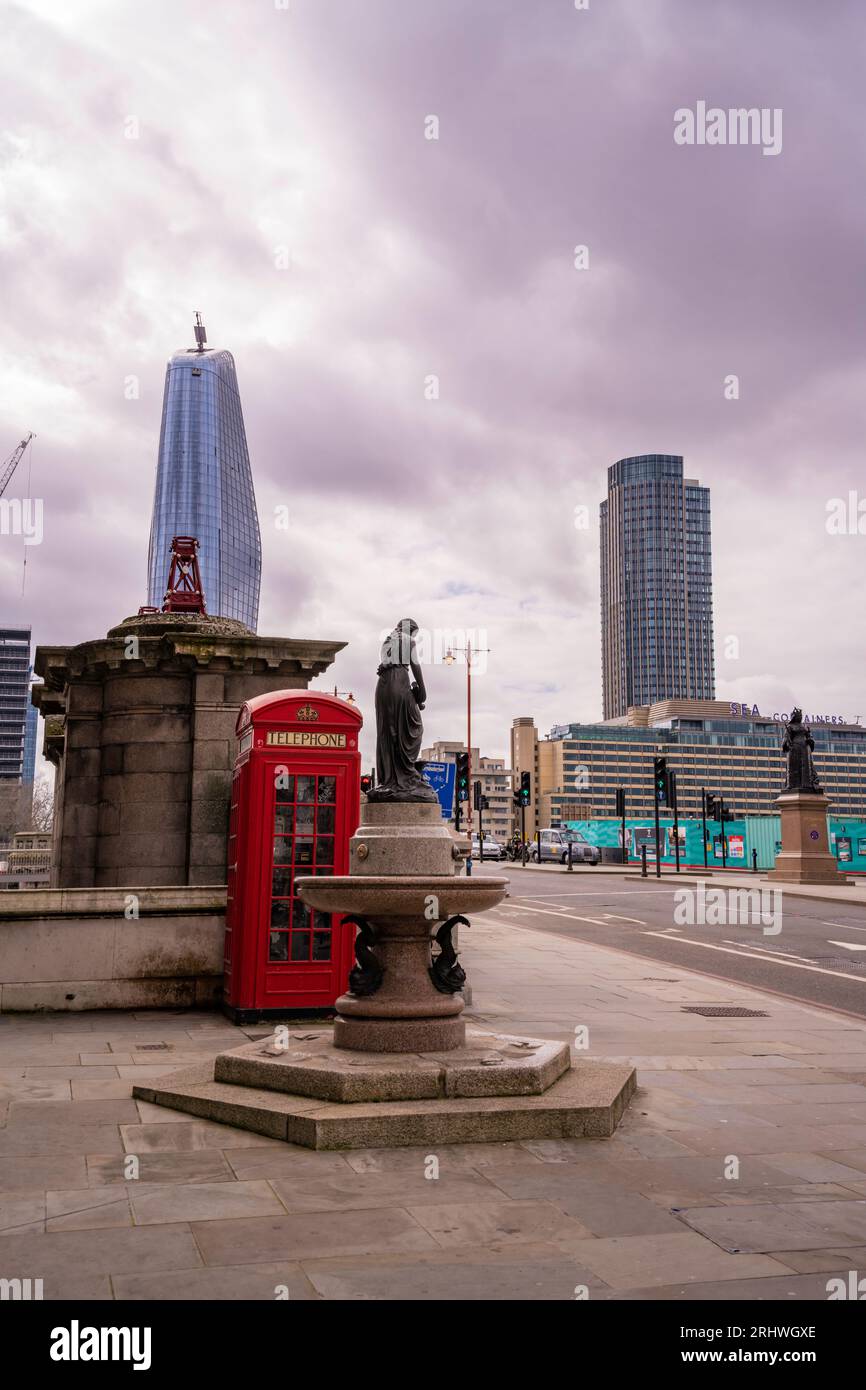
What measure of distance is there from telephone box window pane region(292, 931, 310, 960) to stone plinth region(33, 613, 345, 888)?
3780 mm

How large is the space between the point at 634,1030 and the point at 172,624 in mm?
Result: 8500

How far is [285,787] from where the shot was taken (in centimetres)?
1019

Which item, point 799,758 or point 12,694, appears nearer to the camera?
point 799,758

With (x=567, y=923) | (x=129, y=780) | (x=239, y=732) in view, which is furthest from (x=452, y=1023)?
(x=567, y=923)

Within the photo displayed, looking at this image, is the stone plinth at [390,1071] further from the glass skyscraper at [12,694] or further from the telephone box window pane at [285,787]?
the glass skyscraper at [12,694]

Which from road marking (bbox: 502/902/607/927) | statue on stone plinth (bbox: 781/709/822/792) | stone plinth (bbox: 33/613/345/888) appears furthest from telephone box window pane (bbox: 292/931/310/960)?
statue on stone plinth (bbox: 781/709/822/792)

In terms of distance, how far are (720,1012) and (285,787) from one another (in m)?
5.76

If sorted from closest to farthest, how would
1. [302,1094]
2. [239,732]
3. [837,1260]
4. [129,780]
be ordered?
[837,1260]
[302,1094]
[239,732]
[129,780]

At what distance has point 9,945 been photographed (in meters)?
10.7

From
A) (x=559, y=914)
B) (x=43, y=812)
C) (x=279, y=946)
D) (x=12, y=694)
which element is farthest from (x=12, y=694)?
(x=279, y=946)

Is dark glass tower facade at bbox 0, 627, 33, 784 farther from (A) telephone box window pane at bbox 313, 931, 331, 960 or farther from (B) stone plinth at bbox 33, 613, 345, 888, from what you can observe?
(A) telephone box window pane at bbox 313, 931, 331, 960

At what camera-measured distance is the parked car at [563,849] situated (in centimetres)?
6112

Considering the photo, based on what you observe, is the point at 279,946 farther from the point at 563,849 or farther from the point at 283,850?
the point at 563,849
